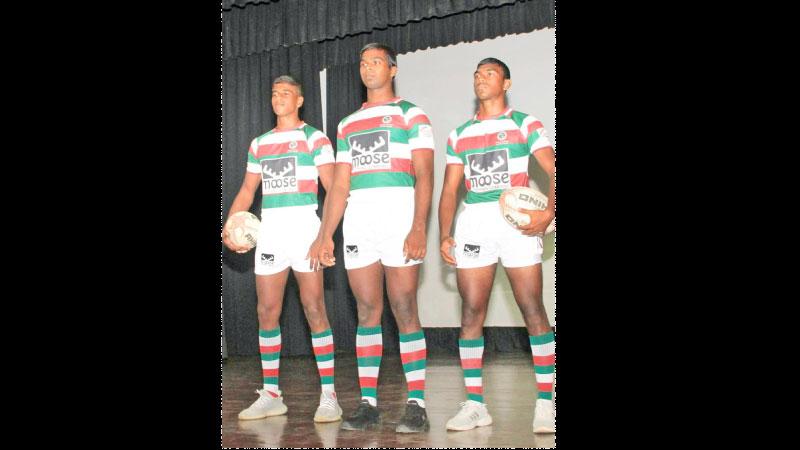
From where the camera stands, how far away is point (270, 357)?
3566 mm

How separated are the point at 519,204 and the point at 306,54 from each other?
6.61 ft

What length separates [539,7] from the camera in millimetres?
4340

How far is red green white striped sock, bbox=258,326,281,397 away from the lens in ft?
11.7

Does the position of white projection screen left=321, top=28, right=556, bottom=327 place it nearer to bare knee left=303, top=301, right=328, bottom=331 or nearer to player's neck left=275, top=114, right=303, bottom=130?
player's neck left=275, top=114, right=303, bottom=130

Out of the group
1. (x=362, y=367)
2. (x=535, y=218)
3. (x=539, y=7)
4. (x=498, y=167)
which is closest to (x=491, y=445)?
(x=362, y=367)

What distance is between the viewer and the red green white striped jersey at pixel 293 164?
11.5 feet

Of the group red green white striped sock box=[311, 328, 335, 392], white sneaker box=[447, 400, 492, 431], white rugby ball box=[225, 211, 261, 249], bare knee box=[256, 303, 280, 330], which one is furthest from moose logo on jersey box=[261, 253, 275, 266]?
white sneaker box=[447, 400, 492, 431]

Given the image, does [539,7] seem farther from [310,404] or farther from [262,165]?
[310,404]

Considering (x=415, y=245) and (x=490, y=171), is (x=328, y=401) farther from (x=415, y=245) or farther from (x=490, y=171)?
(x=490, y=171)

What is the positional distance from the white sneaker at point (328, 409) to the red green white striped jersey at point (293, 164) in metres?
0.91

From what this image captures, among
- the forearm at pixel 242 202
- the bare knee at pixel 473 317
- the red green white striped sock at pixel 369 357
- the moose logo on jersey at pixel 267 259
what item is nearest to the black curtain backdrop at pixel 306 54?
the forearm at pixel 242 202

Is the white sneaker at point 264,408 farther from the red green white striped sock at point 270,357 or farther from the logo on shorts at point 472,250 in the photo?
the logo on shorts at point 472,250

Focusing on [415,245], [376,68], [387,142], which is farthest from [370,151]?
[415,245]

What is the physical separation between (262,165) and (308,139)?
0.28 metres
